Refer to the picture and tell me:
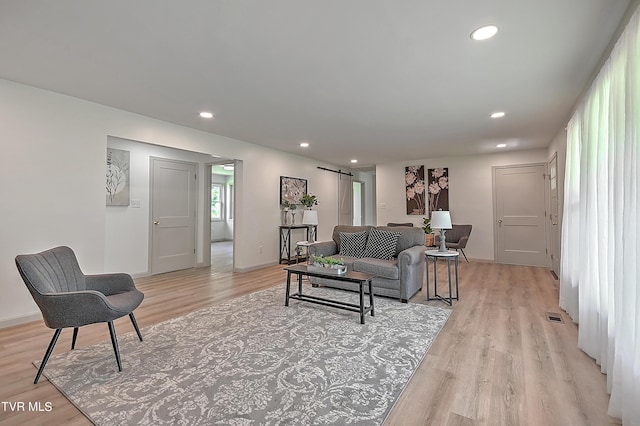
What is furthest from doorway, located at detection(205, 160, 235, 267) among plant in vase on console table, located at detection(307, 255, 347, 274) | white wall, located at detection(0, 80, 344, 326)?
plant in vase on console table, located at detection(307, 255, 347, 274)

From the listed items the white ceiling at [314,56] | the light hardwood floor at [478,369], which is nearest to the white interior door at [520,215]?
the white ceiling at [314,56]

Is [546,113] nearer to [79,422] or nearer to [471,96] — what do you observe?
[471,96]

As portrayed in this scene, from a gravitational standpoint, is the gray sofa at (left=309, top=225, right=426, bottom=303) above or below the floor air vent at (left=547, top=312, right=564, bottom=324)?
above

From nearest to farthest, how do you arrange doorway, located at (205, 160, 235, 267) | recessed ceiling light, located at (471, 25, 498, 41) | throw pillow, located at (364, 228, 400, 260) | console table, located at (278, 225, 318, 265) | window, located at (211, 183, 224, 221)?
recessed ceiling light, located at (471, 25, 498, 41)
throw pillow, located at (364, 228, 400, 260)
console table, located at (278, 225, 318, 265)
doorway, located at (205, 160, 235, 267)
window, located at (211, 183, 224, 221)

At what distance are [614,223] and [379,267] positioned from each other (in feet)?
7.79

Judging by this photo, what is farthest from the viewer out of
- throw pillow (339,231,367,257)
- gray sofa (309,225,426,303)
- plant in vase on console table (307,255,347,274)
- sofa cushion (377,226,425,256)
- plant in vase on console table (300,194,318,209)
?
plant in vase on console table (300,194,318,209)

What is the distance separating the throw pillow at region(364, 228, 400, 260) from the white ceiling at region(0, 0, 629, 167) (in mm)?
1659

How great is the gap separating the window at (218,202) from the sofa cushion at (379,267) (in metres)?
8.17

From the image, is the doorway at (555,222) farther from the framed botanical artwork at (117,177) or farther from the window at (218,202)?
the window at (218,202)

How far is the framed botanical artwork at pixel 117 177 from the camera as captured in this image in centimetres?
480

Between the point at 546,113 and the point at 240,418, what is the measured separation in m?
4.83

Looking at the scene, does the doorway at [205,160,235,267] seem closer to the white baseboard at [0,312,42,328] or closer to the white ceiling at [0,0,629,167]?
the white ceiling at [0,0,629,167]

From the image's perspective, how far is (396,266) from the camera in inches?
151

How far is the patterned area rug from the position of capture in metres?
1.72
